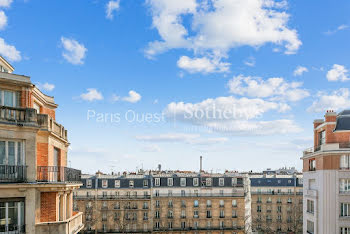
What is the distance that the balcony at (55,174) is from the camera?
17.0 m

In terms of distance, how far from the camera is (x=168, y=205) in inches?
2522

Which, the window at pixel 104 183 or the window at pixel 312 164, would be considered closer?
the window at pixel 312 164

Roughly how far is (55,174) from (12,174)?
2.51 m

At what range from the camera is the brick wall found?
17.0 m

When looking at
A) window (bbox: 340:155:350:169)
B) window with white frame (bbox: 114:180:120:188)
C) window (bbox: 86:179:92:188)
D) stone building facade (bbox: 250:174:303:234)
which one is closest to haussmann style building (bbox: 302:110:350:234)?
window (bbox: 340:155:350:169)

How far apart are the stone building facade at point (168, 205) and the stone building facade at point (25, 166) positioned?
156 feet

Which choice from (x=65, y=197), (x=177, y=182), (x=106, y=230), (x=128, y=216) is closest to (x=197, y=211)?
(x=177, y=182)

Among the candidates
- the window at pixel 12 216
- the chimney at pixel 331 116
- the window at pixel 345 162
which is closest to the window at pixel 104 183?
the chimney at pixel 331 116

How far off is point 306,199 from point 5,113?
32.2 meters

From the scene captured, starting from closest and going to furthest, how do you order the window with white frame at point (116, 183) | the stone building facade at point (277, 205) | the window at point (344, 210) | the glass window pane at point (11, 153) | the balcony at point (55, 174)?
the glass window pane at point (11, 153)
the balcony at point (55, 174)
the window at point (344, 210)
the window with white frame at point (116, 183)
the stone building facade at point (277, 205)

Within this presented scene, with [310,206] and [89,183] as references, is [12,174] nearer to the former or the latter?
[310,206]

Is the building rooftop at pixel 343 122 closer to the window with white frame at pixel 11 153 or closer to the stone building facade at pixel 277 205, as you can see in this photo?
the window with white frame at pixel 11 153

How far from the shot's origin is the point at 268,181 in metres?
71.1

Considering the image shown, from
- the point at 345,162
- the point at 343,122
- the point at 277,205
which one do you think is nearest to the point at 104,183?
the point at 277,205
